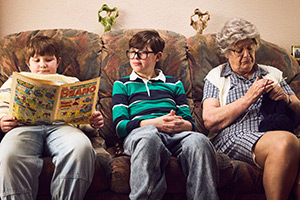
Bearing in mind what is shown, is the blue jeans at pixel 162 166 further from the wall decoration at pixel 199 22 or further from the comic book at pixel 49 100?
the wall decoration at pixel 199 22

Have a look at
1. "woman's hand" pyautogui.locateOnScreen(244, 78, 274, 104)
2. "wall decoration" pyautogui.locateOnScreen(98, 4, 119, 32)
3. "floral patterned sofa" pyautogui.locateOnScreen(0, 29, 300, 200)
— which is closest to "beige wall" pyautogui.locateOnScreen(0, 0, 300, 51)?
"wall decoration" pyautogui.locateOnScreen(98, 4, 119, 32)

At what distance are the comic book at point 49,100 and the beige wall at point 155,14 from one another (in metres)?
1.14

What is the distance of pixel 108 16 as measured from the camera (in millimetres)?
2615

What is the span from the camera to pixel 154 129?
5.71 ft

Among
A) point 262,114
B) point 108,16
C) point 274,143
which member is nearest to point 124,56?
point 108,16

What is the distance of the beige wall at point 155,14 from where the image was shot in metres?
2.61

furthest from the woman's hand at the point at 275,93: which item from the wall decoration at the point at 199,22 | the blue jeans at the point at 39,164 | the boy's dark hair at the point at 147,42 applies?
the blue jeans at the point at 39,164

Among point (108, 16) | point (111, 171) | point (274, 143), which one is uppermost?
point (108, 16)

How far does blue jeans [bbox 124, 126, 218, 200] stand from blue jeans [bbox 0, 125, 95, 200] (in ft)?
0.66

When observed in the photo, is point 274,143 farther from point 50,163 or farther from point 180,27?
point 180,27

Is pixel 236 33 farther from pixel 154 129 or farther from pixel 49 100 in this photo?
pixel 49 100

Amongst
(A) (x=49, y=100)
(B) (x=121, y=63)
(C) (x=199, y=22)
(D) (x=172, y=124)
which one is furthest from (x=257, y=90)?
(A) (x=49, y=100)

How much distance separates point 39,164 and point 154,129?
1.81ft

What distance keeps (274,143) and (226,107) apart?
0.38 m
